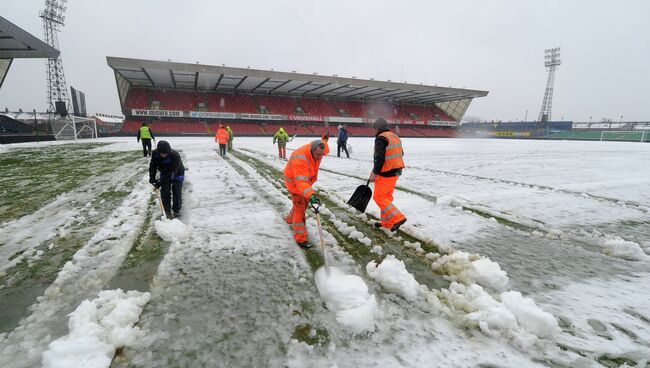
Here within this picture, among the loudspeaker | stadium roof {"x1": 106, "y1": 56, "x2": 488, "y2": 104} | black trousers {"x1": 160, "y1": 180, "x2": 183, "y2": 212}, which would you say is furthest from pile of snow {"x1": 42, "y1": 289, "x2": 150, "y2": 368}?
stadium roof {"x1": 106, "y1": 56, "x2": 488, "y2": 104}

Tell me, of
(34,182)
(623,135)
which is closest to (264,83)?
(34,182)

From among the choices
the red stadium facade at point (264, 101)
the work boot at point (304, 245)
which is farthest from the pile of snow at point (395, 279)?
the red stadium facade at point (264, 101)

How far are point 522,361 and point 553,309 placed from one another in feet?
2.59

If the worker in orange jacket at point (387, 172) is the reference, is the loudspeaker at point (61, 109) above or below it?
above

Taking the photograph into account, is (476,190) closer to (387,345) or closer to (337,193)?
(337,193)

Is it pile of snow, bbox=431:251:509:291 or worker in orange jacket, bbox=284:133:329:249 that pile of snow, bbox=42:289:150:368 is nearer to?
worker in orange jacket, bbox=284:133:329:249

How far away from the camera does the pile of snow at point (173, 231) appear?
363cm

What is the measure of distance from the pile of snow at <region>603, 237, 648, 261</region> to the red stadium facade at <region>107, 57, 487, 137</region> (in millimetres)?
34003

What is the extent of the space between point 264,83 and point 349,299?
3819cm

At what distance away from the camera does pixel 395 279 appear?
262cm

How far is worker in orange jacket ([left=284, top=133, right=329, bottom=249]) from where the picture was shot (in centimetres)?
319

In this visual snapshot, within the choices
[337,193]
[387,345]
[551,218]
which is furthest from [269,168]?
[387,345]

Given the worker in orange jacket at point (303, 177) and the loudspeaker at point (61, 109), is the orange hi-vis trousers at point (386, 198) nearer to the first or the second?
the worker in orange jacket at point (303, 177)

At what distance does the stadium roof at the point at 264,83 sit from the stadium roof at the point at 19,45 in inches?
466
